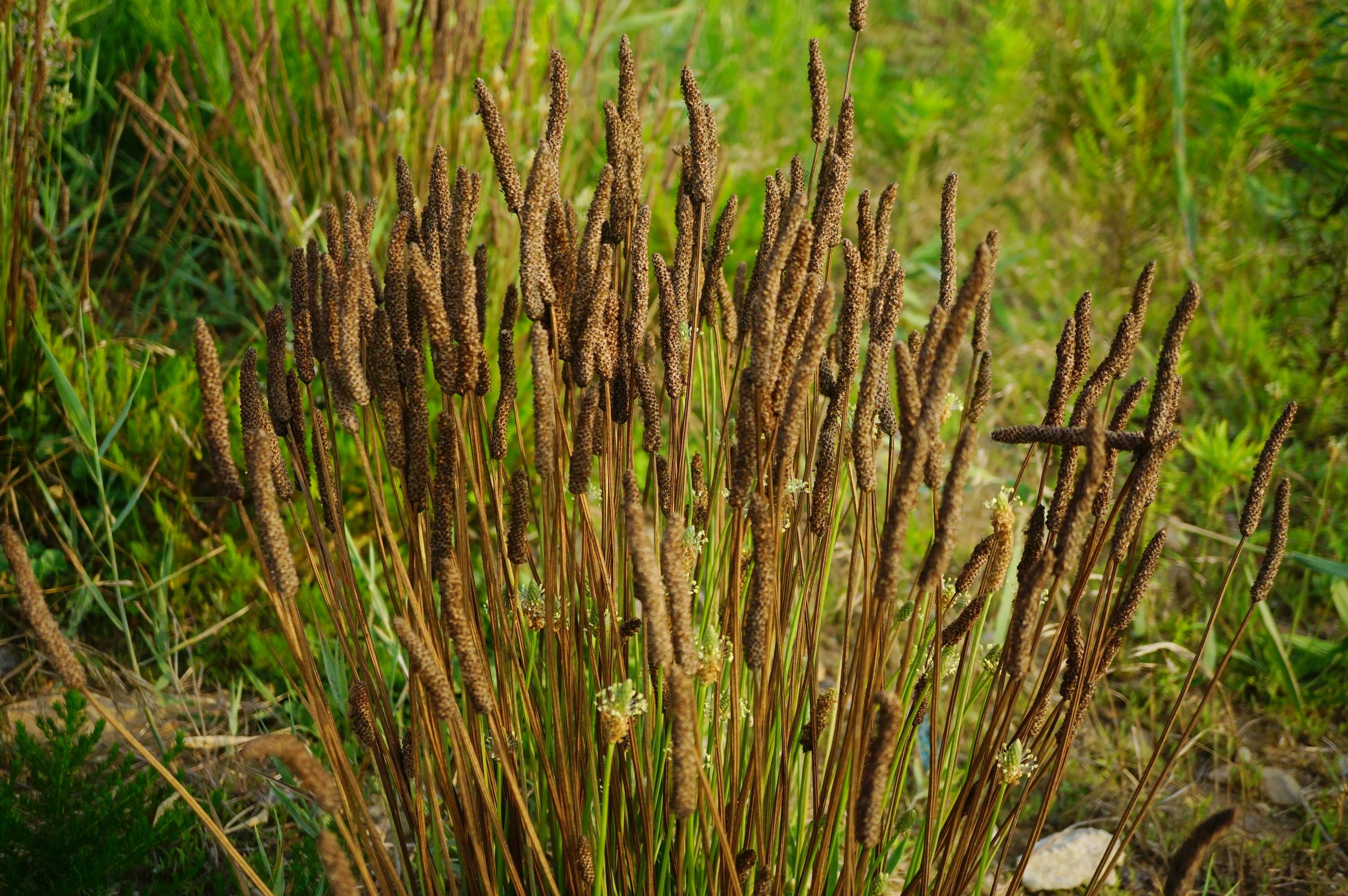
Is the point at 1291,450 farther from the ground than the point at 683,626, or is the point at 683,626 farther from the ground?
the point at 683,626

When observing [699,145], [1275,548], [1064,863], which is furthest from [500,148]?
[1064,863]

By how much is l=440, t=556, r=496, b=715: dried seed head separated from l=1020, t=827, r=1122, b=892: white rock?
1344 millimetres

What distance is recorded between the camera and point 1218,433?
244 centimetres

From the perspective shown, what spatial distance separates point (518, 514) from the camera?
1.11 meters

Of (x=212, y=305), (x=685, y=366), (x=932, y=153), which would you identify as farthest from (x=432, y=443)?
(x=932, y=153)

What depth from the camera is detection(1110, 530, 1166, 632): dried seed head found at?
1120mm

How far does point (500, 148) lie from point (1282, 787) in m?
2.03

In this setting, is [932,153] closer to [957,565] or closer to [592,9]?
[592,9]

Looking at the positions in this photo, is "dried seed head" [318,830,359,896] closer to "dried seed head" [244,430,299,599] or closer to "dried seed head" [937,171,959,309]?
"dried seed head" [244,430,299,599]

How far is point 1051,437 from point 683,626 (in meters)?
0.42

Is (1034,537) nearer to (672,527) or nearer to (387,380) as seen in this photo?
(672,527)

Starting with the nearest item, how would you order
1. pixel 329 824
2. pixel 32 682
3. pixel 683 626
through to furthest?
1. pixel 683 626
2. pixel 329 824
3. pixel 32 682

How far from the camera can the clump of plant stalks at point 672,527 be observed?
0.89 meters

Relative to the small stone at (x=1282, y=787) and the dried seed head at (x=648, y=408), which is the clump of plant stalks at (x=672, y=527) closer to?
the dried seed head at (x=648, y=408)
